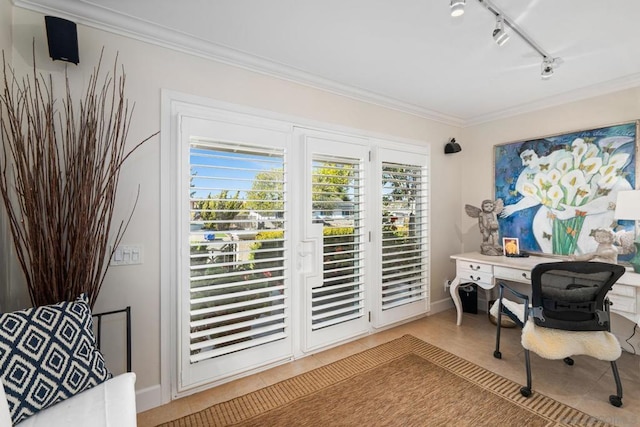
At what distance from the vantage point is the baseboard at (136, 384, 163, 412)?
191 cm

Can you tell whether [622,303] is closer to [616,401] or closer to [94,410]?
[616,401]

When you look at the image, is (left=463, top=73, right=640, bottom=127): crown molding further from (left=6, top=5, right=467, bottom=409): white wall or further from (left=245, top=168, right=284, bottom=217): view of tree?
(left=245, top=168, right=284, bottom=217): view of tree

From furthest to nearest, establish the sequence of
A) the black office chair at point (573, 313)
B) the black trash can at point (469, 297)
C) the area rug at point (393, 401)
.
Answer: the black trash can at point (469, 297)
the black office chair at point (573, 313)
the area rug at point (393, 401)

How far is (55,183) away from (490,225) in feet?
12.5

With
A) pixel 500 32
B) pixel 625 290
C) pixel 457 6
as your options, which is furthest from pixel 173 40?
pixel 625 290

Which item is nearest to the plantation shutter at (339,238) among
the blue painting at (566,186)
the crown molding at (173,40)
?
the crown molding at (173,40)

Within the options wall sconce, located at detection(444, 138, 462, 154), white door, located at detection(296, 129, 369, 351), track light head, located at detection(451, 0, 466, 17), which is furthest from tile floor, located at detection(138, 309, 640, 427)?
track light head, located at detection(451, 0, 466, 17)

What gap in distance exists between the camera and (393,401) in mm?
2029

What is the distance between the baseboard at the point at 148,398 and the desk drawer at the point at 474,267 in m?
3.04

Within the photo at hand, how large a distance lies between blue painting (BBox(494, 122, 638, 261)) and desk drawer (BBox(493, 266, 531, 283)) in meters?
0.71

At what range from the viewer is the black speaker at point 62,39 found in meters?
1.57

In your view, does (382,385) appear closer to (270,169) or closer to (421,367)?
(421,367)

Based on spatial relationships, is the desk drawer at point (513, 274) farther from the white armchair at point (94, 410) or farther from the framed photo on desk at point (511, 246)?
the white armchair at point (94, 410)

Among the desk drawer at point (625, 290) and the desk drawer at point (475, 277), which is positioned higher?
the desk drawer at point (625, 290)
